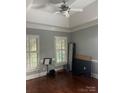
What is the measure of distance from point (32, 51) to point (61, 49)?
1.94 m

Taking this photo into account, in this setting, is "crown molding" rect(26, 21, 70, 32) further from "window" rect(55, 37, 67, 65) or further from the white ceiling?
"window" rect(55, 37, 67, 65)

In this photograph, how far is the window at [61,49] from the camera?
6141 millimetres

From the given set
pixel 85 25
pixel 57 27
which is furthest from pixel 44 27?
pixel 85 25

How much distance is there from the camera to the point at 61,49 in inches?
251

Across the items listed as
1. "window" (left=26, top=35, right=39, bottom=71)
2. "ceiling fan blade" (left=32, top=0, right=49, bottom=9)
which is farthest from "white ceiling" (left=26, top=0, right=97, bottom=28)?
"window" (left=26, top=35, right=39, bottom=71)

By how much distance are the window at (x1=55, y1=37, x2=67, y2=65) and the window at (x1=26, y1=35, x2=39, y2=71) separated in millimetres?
1319

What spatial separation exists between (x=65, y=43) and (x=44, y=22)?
Answer: 2.07 metres

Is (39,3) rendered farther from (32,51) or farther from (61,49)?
(61,49)

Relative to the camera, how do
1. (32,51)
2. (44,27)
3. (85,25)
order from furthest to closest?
(85,25) → (44,27) → (32,51)
